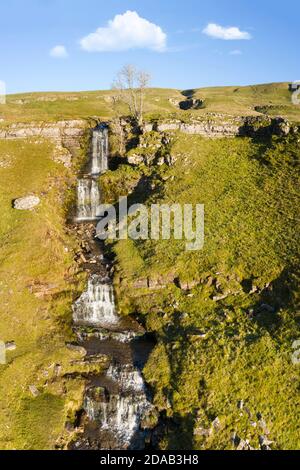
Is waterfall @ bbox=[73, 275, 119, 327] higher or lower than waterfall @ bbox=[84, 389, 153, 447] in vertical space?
higher

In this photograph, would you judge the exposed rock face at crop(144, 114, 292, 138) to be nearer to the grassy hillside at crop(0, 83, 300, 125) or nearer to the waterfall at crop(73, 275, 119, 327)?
the grassy hillside at crop(0, 83, 300, 125)

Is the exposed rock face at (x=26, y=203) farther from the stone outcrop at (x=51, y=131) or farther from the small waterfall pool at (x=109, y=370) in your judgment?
the stone outcrop at (x=51, y=131)

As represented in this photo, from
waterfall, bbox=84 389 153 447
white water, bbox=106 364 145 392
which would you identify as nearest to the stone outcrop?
white water, bbox=106 364 145 392

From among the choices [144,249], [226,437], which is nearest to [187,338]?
[226,437]

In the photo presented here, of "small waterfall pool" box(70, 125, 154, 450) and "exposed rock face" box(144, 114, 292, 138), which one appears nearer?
"small waterfall pool" box(70, 125, 154, 450)

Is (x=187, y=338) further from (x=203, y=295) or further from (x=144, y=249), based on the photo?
(x=144, y=249)
